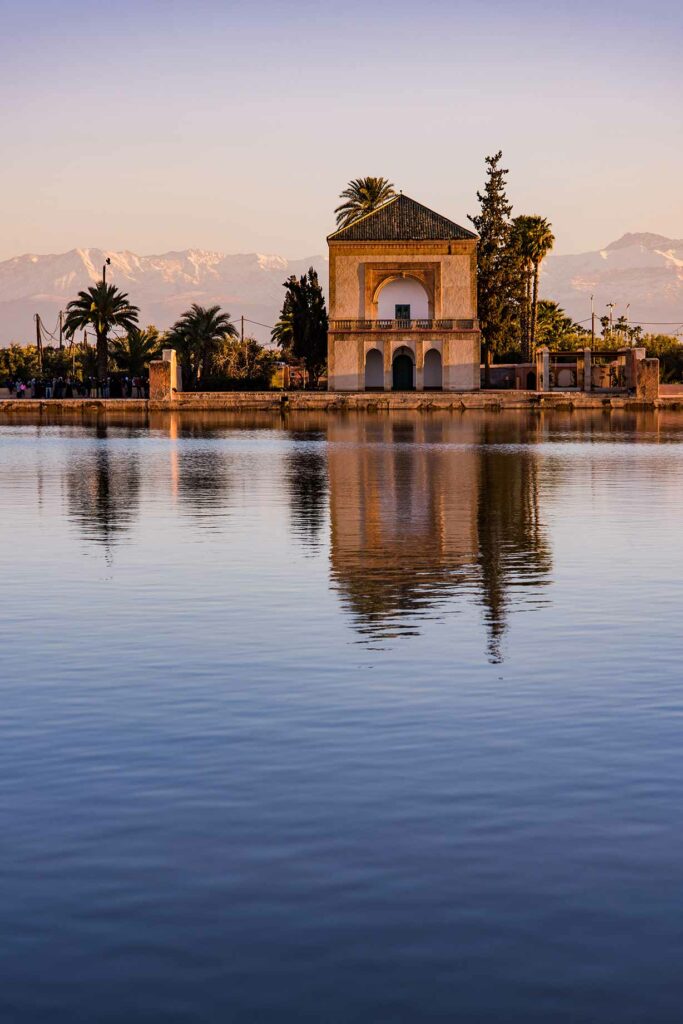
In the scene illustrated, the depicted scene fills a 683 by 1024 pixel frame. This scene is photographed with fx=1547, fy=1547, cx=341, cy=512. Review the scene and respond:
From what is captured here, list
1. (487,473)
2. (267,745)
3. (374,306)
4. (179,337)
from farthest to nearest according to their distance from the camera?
(179,337)
(374,306)
(487,473)
(267,745)

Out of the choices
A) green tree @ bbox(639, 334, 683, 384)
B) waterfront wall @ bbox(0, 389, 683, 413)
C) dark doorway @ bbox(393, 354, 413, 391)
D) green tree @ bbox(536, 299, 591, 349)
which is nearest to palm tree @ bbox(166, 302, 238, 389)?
waterfront wall @ bbox(0, 389, 683, 413)

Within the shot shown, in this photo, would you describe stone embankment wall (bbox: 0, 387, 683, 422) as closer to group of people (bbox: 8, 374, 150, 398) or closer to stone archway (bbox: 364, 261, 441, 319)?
group of people (bbox: 8, 374, 150, 398)

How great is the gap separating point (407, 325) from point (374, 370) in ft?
9.64

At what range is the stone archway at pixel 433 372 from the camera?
80.4 meters

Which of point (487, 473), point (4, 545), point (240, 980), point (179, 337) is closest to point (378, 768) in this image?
point (240, 980)

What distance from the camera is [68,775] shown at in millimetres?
7484

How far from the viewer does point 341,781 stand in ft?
24.1

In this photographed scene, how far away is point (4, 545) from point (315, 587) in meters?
5.24

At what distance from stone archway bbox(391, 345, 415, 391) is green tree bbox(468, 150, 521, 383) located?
512 centimetres

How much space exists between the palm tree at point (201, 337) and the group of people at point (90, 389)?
357 centimetres

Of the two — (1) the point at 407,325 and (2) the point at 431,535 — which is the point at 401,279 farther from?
(2) the point at 431,535

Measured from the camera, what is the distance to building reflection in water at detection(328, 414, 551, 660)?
44.4 feet

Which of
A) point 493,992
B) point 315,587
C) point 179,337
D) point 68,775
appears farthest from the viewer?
point 179,337

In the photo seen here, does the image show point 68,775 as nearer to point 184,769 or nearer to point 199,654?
point 184,769
